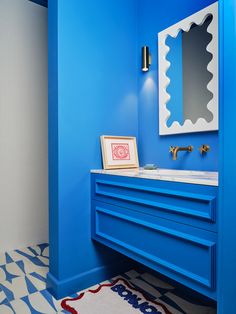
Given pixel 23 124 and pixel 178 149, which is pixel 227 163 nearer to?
pixel 178 149

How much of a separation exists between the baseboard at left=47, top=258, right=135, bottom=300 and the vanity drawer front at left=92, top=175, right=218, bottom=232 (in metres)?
0.60

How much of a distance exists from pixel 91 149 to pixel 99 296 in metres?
1.06

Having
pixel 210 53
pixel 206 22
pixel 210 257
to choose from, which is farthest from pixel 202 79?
pixel 210 257

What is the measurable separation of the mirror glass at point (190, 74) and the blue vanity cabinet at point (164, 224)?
66 cm

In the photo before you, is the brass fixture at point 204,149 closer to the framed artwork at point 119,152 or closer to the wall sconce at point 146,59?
the framed artwork at point 119,152

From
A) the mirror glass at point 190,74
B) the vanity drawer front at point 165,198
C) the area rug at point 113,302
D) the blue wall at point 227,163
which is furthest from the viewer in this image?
the mirror glass at point 190,74

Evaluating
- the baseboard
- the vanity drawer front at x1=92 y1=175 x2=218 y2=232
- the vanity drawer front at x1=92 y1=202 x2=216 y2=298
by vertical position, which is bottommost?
the baseboard

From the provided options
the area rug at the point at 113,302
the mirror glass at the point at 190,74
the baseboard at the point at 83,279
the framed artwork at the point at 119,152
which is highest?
the mirror glass at the point at 190,74

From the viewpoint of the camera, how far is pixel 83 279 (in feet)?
5.70

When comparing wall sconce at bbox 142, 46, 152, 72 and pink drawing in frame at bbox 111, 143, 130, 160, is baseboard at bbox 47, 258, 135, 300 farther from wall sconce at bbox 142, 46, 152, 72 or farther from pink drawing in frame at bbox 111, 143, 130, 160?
wall sconce at bbox 142, 46, 152, 72

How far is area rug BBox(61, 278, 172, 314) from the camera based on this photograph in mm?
1481

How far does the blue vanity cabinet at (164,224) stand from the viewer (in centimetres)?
107

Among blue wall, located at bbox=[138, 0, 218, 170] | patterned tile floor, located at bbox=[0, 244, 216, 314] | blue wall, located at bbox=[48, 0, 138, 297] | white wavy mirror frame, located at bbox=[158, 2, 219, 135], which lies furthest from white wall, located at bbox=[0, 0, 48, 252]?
white wavy mirror frame, located at bbox=[158, 2, 219, 135]

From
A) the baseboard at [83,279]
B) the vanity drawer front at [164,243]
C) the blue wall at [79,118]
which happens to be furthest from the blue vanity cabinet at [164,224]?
the baseboard at [83,279]
